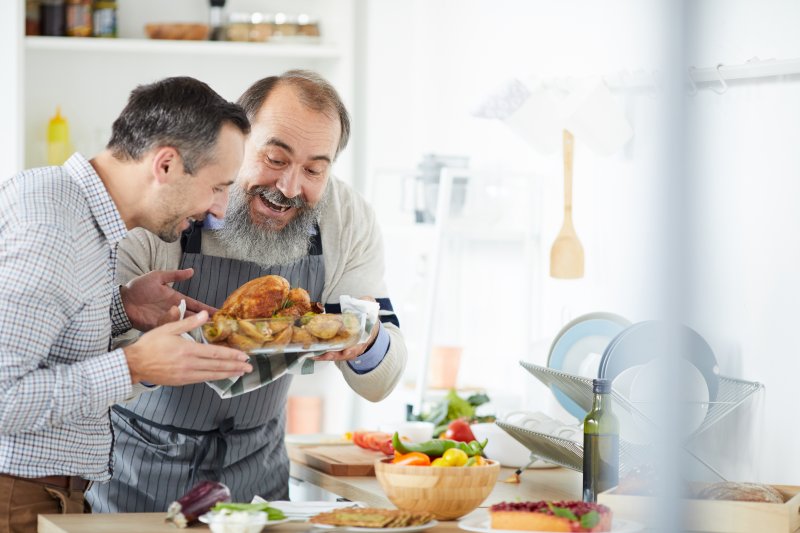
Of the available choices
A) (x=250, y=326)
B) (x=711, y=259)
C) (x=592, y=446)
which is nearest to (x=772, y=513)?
(x=592, y=446)

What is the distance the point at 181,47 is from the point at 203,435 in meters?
2.15

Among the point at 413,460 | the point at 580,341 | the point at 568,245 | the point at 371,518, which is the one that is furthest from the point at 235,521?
the point at 568,245

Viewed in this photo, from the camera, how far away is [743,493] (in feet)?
5.01

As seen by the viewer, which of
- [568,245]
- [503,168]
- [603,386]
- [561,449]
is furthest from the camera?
[503,168]

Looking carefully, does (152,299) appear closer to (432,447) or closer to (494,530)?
(432,447)

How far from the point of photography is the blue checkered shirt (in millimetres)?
1360

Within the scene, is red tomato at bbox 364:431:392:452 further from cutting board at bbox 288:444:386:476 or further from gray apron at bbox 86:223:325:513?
gray apron at bbox 86:223:325:513

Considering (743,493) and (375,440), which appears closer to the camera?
(743,493)

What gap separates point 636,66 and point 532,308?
2.65 feet

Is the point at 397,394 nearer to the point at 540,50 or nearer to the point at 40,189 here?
the point at 540,50

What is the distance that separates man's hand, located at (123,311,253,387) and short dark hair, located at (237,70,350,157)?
712mm

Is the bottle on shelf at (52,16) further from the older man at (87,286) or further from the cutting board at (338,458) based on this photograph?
the older man at (87,286)

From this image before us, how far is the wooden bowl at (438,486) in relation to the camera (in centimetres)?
149

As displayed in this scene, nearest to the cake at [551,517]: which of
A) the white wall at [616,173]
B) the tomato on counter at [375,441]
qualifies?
the white wall at [616,173]
